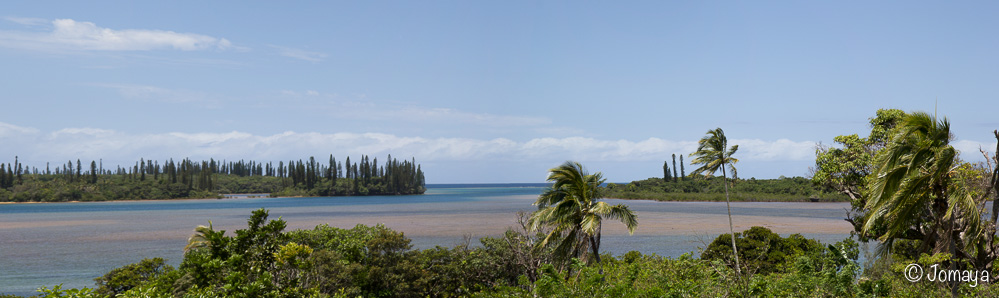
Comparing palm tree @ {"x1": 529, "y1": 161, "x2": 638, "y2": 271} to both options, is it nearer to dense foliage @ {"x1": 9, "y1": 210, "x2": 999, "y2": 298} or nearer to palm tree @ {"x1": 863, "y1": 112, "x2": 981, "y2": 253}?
dense foliage @ {"x1": 9, "y1": 210, "x2": 999, "y2": 298}

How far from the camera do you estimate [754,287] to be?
34.2ft

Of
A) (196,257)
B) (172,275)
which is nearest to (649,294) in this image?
(196,257)

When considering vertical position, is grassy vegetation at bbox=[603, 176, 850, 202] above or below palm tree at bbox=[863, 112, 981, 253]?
below

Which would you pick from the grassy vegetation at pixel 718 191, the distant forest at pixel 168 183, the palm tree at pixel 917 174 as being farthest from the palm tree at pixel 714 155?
the distant forest at pixel 168 183

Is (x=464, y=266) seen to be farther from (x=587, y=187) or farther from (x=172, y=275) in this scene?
(x=172, y=275)

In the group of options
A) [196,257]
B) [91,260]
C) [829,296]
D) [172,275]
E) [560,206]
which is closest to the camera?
[196,257]

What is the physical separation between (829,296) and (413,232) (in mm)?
50834

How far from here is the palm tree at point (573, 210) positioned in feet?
62.7

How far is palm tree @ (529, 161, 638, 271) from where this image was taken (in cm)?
1911

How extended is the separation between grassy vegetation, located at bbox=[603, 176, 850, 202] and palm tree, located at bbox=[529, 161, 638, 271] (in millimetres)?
97909

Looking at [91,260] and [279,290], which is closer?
[279,290]

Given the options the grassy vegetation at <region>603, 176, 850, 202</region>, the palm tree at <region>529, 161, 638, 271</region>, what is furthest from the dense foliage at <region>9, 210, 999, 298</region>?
the grassy vegetation at <region>603, 176, 850, 202</region>

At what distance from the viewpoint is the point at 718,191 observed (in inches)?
5320

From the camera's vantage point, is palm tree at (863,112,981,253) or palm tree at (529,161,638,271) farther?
palm tree at (529,161,638,271)
